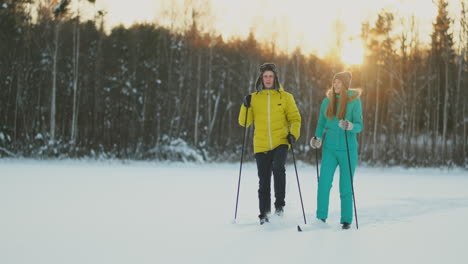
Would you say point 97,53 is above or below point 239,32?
below

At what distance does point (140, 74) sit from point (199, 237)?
862 inches

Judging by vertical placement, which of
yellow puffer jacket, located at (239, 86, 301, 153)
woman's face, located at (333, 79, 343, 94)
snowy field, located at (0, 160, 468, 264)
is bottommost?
snowy field, located at (0, 160, 468, 264)

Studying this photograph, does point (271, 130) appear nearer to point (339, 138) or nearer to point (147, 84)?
point (339, 138)

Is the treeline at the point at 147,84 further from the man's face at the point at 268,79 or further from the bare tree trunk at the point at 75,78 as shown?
the man's face at the point at 268,79

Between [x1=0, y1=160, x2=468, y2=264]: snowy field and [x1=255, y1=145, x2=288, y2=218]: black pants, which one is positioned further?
[x1=255, y1=145, x2=288, y2=218]: black pants

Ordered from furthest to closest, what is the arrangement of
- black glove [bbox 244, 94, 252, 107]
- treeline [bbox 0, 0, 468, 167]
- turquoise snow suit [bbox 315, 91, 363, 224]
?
treeline [bbox 0, 0, 468, 167] → black glove [bbox 244, 94, 252, 107] → turquoise snow suit [bbox 315, 91, 363, 224]

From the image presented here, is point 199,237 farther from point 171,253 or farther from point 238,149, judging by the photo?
point 238,149

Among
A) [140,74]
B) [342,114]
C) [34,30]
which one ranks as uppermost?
[34,30]

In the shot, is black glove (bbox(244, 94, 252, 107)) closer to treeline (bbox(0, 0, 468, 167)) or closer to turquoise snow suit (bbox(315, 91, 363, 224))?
turquoise snow suit (bbox(315, 91, 363, 224))

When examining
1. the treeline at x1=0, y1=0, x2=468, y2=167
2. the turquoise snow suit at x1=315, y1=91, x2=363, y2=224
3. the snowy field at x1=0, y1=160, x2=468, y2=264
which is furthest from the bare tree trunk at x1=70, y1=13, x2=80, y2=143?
the turquoise snow suit at x1=315, y1=91, x2=363, y2=224

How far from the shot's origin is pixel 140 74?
24.7m

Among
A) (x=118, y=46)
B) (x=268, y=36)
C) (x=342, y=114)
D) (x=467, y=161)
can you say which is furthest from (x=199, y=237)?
(x=118, y=46)

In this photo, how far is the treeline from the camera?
19.7 metres

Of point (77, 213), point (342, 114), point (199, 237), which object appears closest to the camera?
point (199, 237)
